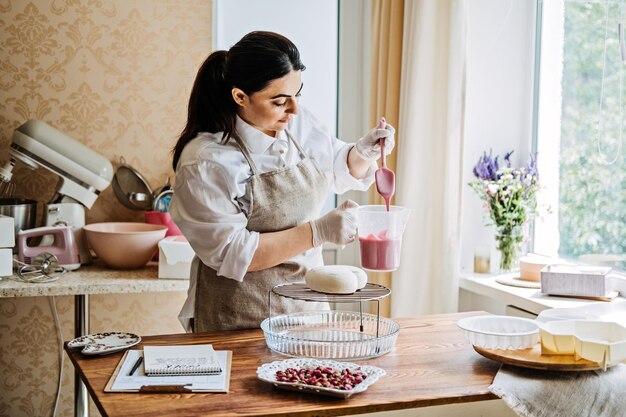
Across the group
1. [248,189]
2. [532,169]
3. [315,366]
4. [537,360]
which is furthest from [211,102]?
[532,169]

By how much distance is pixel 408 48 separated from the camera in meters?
3.24

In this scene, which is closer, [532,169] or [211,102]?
[211,102]

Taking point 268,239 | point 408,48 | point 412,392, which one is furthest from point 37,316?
point 412,392

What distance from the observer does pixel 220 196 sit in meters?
2.07

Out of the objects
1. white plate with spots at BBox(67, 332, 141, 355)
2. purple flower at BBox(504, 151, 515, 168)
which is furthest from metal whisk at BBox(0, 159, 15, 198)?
purple flower at BBox(504, 151, 515, 168)

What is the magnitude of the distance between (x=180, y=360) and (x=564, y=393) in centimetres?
85

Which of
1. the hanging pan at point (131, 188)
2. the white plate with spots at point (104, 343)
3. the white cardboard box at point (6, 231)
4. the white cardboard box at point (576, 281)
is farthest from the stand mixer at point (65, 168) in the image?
the white cardboard box at point (576, 281)

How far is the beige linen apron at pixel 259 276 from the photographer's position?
2160mm

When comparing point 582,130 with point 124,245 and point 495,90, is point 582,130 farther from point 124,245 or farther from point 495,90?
point 124,245

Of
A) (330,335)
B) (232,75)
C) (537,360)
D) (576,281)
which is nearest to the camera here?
(537,360)

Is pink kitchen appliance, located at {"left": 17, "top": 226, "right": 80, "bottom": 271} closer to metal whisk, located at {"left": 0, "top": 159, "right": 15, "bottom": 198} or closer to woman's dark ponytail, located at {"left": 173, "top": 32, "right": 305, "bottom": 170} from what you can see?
metal whisk, located at {"left": 0, "top": 159, "right": 15, "bottom": 198}

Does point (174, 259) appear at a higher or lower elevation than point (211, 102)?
lower

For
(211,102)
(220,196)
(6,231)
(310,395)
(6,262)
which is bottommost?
(310,395)

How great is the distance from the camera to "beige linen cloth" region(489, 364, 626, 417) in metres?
1.60
